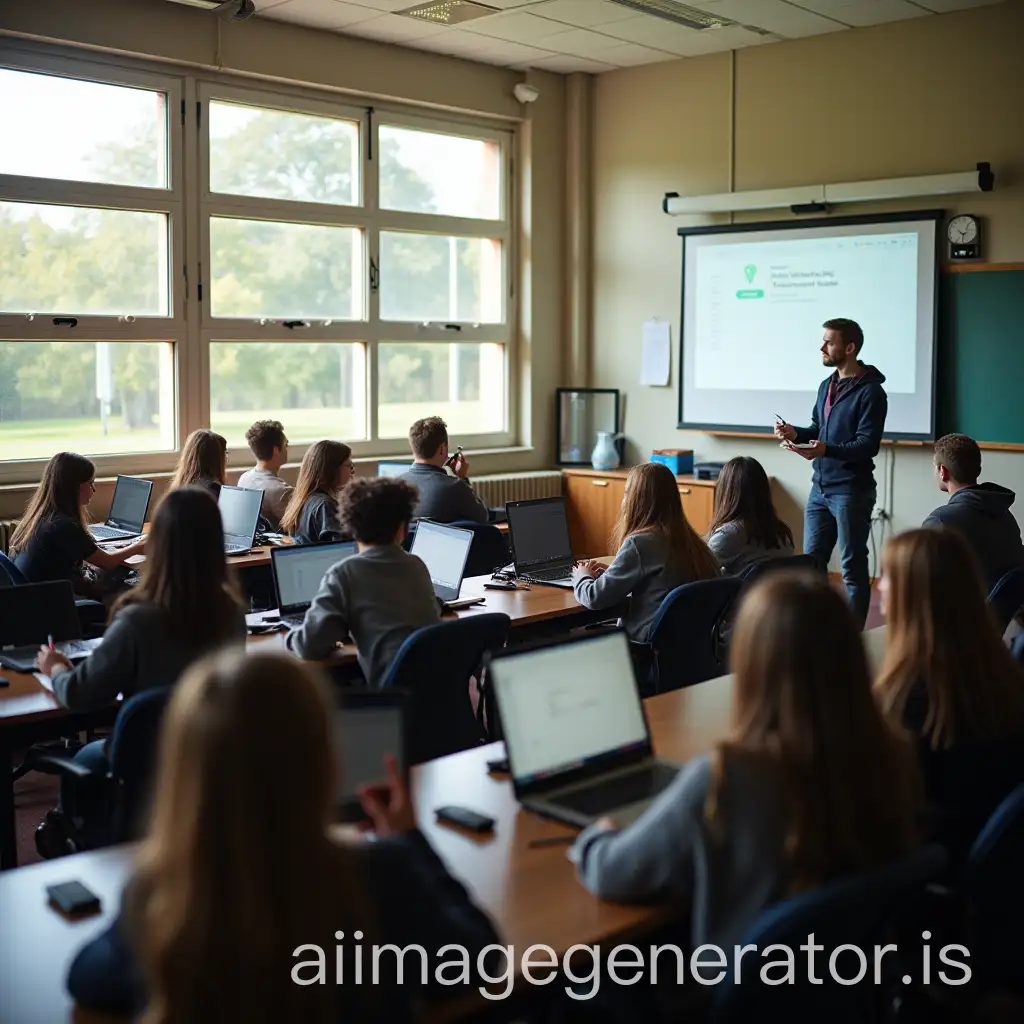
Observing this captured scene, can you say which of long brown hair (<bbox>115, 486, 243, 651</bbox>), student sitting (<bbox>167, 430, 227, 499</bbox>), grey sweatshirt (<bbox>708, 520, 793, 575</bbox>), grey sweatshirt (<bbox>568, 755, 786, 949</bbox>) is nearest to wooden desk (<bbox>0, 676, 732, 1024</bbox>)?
grey sweatshirt (<bbox>568, 755, 786, 949</bbox>)

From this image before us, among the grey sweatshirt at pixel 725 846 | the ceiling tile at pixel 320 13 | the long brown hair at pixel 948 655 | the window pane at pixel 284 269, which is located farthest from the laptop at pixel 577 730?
the ceiling tile at pixel 320 13

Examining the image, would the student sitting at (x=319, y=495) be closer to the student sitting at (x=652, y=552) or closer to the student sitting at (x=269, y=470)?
the student sitting at (x=269, y=470)

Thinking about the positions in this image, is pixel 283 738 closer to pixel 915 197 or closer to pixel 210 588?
pixel 210 588

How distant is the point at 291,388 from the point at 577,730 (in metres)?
5.41

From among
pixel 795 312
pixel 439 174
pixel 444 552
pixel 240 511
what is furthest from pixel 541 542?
pixel 439 174

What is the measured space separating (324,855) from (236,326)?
6.08 m

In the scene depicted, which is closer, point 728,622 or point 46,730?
point 46,730

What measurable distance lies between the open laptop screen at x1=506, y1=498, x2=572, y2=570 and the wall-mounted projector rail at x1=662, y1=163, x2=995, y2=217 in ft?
10.3

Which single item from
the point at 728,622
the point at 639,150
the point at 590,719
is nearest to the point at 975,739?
the point at 590,719

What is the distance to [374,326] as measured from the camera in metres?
7.86

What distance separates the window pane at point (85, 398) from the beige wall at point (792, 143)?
3271mm

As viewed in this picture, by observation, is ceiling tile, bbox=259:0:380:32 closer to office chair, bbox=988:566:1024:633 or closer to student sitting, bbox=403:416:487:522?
student sitting, bbox=403:416:487:522

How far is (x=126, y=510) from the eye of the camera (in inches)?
247

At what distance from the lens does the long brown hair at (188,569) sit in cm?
300
